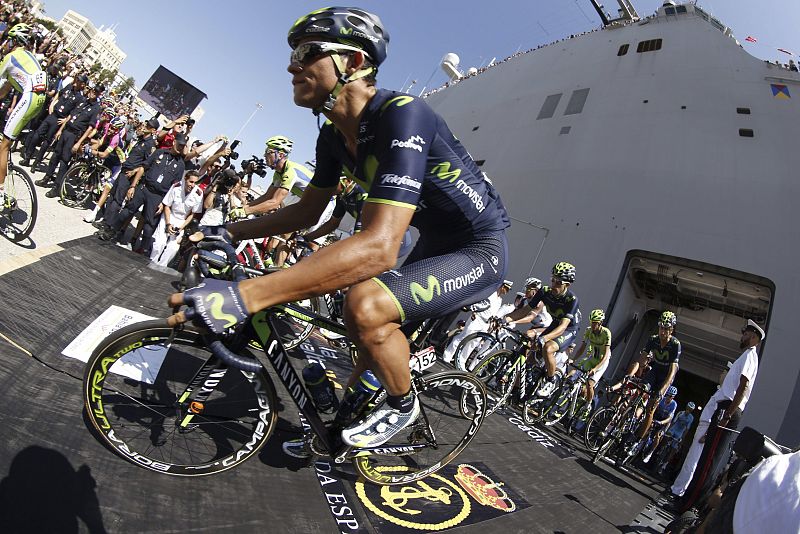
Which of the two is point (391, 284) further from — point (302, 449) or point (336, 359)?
point (336, 359)

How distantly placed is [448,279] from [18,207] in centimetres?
489

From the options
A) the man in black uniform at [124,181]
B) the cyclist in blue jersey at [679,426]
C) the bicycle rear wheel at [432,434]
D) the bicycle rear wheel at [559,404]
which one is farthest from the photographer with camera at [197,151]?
the cyclist in blue jersey at [679,426]

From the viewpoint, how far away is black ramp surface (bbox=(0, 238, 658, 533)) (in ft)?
4.95

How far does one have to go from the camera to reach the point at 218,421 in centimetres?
222

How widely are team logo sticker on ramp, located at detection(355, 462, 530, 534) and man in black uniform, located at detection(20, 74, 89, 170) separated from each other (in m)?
10.1

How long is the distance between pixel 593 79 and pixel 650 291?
981cm

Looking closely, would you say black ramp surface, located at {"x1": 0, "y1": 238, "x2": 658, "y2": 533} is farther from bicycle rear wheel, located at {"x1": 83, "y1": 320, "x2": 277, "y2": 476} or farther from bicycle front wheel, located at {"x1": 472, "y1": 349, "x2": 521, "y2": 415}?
bicycle front wheel, located at {"x1": 472, "y1": 349, "x2": 521, "y2": 415}

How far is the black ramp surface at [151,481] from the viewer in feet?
4.95

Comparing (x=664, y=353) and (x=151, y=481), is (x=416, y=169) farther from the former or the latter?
(x=664, y=353)

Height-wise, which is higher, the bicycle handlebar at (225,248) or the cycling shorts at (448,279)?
the cycling shorts at (448,279)

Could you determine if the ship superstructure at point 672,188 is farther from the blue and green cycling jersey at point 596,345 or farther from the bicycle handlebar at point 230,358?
the bicycle handlebar at point 230,358

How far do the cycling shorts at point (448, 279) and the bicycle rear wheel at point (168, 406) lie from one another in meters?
0.76

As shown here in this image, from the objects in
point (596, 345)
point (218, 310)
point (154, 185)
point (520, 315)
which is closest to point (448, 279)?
point (218, 310)

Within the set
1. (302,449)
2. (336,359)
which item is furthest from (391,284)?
(336,359)
